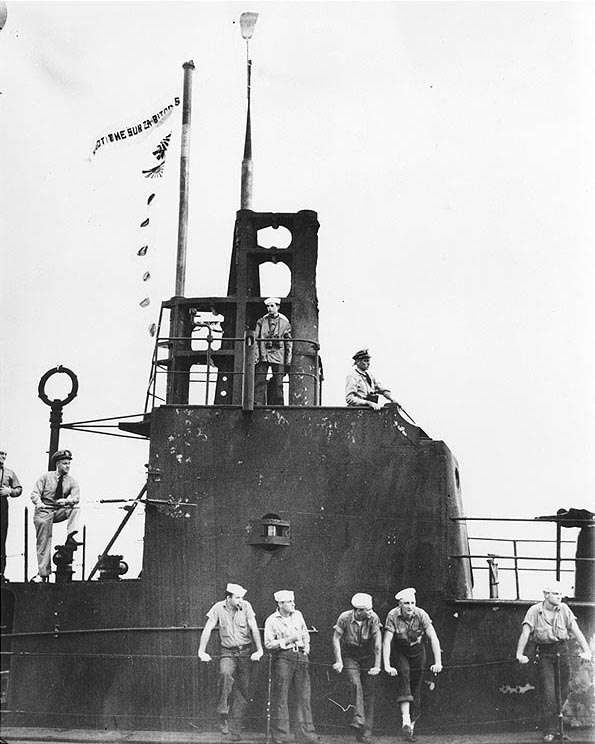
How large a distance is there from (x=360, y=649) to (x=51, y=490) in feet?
14.6

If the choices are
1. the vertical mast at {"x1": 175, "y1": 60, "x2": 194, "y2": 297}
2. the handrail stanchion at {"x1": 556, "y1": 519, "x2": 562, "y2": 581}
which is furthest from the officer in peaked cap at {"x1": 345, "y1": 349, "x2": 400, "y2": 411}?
the vertical mast at {"x1": 175, "y1": 60, "x2": 194, "y2": 297}

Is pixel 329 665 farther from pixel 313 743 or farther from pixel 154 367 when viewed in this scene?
pixel 154 367

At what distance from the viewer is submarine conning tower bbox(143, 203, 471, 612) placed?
12.9 metres

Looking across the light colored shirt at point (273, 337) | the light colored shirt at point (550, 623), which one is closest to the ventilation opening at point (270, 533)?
the light colored shirt at point (273, 337)

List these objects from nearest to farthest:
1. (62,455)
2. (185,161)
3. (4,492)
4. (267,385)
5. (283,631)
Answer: (283,631), (4,492), (62,455), (267,385), (185,161)

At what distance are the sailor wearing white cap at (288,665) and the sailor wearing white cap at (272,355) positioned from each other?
125 inches

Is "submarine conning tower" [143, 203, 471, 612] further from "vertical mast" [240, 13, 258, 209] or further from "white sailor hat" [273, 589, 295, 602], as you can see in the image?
"vertical mast" [240, 13, 258, 209]

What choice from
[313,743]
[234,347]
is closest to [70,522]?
[234,347]

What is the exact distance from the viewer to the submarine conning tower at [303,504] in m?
12.9

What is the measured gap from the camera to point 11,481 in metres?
13.7

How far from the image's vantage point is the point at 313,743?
1167cm

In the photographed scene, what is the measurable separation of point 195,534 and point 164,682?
174 cm

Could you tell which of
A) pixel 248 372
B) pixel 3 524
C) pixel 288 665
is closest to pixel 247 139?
pixel 248 372

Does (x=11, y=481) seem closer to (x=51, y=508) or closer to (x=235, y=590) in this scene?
(x=51, y=508)
